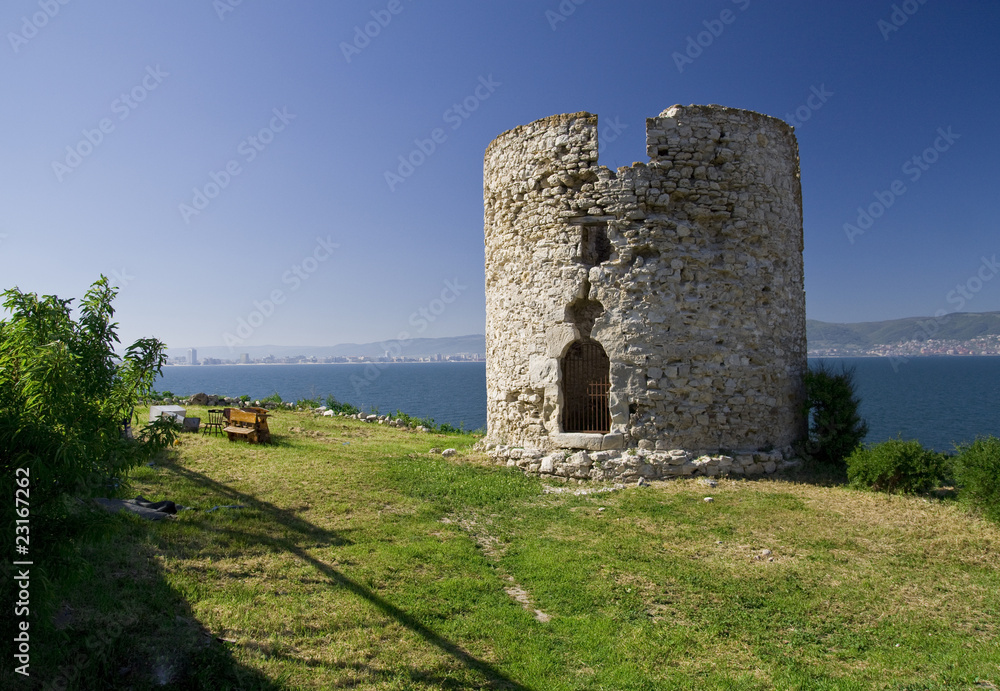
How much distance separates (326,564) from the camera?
6629 mm

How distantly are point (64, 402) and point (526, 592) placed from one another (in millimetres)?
4874

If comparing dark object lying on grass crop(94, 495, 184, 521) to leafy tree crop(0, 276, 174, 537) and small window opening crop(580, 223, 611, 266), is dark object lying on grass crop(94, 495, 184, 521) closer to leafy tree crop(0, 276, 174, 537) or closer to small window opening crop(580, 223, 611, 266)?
leafy tree crop(0, 276, 174, 537)

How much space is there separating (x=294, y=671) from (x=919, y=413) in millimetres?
47988

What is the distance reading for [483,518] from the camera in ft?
29.5

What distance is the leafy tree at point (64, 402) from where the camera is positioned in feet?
11.0

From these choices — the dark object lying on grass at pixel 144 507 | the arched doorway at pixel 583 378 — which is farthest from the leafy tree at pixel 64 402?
the arched doorway at pixel 583 378

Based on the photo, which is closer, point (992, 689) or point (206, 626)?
point (992, 689)

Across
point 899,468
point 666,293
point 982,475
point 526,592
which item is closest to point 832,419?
point 899,468

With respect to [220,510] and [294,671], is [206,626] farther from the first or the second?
[220,510]

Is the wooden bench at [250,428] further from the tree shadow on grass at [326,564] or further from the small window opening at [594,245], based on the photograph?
the small window opening at [594,245]

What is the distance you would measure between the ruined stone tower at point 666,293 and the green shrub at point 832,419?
352 millimetres

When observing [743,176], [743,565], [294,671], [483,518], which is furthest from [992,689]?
[743,176]

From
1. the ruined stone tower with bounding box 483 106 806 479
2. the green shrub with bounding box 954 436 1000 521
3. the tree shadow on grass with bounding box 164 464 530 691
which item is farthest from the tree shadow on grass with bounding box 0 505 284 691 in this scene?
the green shrub with bounding box 954 436 1000 521

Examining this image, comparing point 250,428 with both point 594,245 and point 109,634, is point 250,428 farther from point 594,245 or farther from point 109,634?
point 109,634
